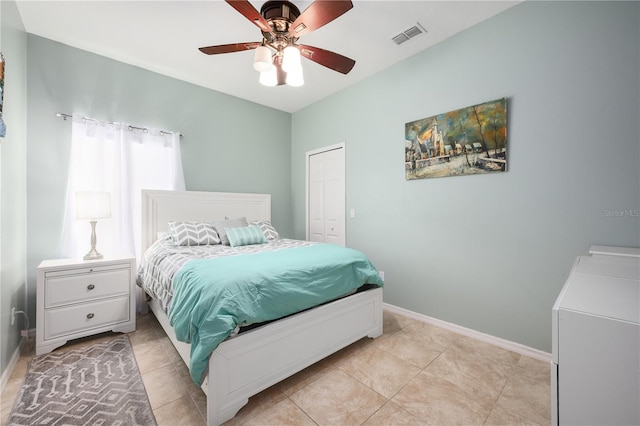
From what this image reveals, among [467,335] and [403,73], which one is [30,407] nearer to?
[467,335]

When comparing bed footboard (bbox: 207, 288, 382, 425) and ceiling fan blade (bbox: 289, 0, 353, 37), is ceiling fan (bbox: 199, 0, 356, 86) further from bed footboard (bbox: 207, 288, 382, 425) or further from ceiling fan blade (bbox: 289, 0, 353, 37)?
bed footboard (bbox: 207, 288, 382, 425)

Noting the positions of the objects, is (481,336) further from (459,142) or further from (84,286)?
(84,286)

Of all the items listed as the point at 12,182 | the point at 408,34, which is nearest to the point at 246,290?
the point at 12,182

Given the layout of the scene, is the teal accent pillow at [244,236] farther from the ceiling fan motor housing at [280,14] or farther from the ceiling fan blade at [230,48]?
the ceiling fan motor housing at [280,14]

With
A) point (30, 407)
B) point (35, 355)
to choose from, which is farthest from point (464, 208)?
point (35, 355)

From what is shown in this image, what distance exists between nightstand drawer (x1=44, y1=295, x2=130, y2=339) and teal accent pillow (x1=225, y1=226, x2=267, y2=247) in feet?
3.42

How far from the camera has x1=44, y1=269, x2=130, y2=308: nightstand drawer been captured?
2.10 metres

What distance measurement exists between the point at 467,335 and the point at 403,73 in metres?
2.69

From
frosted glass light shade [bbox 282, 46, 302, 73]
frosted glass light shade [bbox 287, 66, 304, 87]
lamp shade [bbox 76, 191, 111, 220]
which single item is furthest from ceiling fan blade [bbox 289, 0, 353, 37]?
lamp shade [bbox 76, 191, 111, 220]

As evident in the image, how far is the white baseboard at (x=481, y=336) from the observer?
2043 millimetres

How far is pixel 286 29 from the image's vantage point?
5.71ft

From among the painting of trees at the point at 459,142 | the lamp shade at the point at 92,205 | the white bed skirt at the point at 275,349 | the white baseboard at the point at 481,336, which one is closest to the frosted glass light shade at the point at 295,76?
the painting of trees at the point at 459,142

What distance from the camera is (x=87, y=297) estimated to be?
2236mm

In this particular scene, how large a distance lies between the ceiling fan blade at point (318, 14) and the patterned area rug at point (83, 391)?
2392mm
